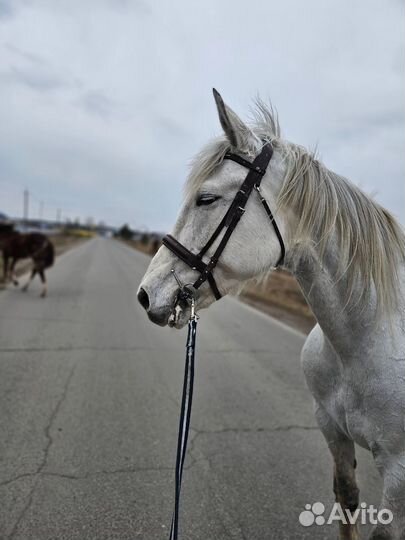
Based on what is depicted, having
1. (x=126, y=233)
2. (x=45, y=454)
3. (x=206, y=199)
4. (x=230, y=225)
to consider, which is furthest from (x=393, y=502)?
(x=126, y=233)

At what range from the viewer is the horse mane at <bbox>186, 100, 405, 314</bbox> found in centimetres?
162

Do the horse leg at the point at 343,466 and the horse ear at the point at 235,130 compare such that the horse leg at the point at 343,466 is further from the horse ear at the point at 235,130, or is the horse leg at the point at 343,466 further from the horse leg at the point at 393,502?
the horse ear at the point at 235,130

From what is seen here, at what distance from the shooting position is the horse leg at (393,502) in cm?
154

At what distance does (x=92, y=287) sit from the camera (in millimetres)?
11750

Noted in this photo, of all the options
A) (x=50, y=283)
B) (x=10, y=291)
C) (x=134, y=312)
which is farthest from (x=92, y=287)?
(x=134, y=312)

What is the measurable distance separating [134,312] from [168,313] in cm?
723

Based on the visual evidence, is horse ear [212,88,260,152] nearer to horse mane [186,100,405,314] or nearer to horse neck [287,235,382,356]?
horse mane [186,100,405,314]

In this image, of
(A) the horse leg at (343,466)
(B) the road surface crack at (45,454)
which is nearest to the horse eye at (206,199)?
(A) the horse leg at (343,466)

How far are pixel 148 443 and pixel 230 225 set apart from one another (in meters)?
2.37

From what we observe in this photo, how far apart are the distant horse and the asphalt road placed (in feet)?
13.6

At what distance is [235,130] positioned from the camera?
156cm

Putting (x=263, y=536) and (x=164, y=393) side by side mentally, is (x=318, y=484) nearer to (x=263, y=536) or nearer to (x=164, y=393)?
(x=263, y=536)

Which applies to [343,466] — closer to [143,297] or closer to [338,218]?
[338,218]

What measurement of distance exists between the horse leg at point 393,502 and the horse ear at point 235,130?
1.49 meters
